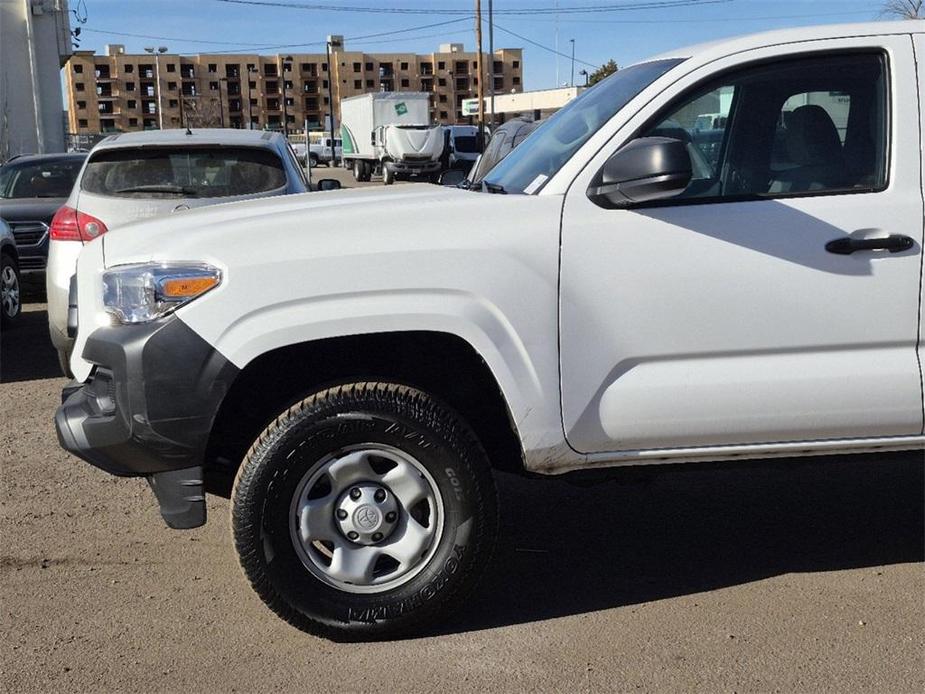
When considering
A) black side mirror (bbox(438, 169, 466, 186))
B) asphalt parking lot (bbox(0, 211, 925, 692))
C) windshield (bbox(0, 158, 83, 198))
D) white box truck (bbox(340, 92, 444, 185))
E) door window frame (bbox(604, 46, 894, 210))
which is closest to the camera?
asphalt parking lot (bbox(0, 211, 925, 692))

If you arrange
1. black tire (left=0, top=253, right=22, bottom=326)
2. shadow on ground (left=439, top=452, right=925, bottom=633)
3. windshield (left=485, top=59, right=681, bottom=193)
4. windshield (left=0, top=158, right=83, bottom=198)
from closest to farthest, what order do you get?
windshield (left=485, top=59, right=681, bottom=193) → shadow on ground (left=439, top=452, right=925, bottom=633) → black tire (left=0, top=253, right=22, bottom=326) → windshield (left=0, top=158, right=83, bottom=198)

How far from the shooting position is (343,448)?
3.69 m

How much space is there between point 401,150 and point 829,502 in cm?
3858

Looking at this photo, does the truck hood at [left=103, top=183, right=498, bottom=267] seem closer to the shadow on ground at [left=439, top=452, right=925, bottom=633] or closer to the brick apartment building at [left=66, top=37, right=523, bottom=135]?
the shadow on ground at [left=439, top=452, right=925, bottom=633]

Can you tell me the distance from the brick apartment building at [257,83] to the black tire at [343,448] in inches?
5284

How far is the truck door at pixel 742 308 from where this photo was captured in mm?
3703

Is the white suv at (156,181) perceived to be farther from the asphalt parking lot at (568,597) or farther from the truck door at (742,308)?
the truck door at (742,308)

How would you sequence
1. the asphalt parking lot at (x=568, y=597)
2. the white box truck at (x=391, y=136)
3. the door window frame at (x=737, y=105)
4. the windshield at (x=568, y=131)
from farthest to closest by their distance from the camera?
1. the white box truck at (x=391, y=136)
2. the windshield at (x=568, y=131)
3. the door window frame at (x=737, y=105)
4. the asphalt parking lot at (x=568, y=597)

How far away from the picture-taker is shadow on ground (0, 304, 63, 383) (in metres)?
8.32

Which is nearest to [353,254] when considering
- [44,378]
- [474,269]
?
[474,269]

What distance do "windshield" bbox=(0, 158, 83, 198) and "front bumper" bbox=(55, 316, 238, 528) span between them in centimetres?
941

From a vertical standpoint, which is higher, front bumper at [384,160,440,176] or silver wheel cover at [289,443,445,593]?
silver wheel cover at [289,443,445,593]

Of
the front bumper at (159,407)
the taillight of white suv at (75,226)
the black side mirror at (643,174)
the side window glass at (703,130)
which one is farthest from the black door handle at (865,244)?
the taillight of white suv at (75,226)

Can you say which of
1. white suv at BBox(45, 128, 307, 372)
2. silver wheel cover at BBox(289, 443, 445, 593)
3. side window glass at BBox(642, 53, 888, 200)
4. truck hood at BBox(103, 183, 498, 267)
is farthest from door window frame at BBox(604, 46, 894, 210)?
white suv at BBox(45, 128, 307, 372)
